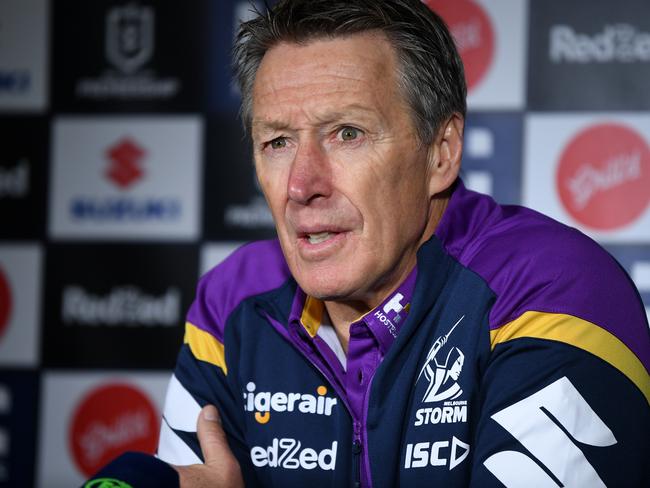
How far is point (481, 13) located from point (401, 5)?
1138 mm

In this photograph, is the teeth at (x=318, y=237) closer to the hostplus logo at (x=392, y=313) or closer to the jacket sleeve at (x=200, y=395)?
the hostplus logo at (x=392, y=313)

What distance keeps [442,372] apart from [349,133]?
35 cm

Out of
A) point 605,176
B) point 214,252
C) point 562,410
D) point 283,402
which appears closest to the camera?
point 562,410

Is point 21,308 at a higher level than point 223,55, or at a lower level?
lower

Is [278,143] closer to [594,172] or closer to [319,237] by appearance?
[319,237]

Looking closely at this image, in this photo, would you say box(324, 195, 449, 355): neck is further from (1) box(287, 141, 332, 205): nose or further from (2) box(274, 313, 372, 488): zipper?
(1) box(287, 141, 332, 205): nose

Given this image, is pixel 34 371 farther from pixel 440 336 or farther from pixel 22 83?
pixel 440 336

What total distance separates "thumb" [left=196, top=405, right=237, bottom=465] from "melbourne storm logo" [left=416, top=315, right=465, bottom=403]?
0.95 ft

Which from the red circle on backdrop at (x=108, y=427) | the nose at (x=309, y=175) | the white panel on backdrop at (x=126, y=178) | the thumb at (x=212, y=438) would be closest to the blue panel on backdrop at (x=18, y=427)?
the red circle on backdrop at (x=108, y=427)

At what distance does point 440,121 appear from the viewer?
127cm

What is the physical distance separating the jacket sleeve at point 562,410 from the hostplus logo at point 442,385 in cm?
6

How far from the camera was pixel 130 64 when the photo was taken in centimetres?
247

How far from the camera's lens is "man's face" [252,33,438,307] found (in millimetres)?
1177

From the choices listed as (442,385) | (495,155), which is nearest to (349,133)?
(442,385)
